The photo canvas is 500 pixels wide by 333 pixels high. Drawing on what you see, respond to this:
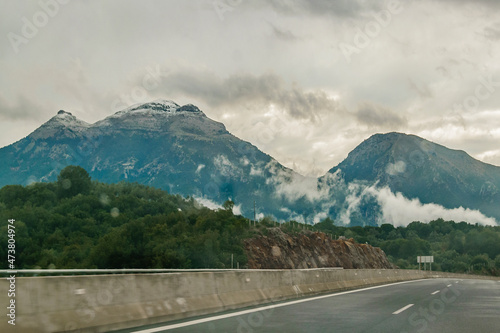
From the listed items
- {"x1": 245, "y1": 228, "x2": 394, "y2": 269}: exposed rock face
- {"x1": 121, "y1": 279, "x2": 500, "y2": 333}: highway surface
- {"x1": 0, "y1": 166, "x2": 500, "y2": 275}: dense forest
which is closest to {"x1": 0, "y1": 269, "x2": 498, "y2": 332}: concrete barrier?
{"x1": 121, "y1": 279, "x2": 500, "y2": 333}: highway surface


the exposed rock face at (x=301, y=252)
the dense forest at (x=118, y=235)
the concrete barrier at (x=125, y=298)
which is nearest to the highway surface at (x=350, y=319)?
the concrete barrier at (x=125, y=298)

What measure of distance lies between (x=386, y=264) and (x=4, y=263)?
103m

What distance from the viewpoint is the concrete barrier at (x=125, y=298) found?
26.0 feet

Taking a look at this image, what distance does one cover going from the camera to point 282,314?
41.4 feet

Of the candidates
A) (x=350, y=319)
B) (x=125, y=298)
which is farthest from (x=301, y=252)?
(x=125, y=298)

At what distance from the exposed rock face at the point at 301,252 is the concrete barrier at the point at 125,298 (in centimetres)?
9678

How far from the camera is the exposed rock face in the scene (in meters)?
115

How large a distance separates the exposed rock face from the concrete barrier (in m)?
96.8

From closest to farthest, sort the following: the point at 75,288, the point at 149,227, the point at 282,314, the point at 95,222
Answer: the point at 75,288 < the point at 282,314 < the point at 149,227 < the point at 95,222

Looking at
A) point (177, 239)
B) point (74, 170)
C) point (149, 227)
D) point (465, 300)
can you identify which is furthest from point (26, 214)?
point (465, 300)

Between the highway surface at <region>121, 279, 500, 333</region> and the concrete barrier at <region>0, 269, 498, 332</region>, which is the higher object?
the concrete barrier at <region>0, 269, 498, 332</region>

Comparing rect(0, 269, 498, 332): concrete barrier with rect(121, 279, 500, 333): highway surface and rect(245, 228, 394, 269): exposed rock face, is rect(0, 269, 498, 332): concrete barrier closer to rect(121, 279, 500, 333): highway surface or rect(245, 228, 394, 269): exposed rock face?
rect(121, 279, 500, 333): highway surface

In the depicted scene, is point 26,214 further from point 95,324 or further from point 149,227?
point 95,324

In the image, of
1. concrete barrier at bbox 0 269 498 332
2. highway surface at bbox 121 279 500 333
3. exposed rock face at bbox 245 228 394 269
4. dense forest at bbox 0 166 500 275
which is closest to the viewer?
concrete barrier at bbox 0 269 498 332
